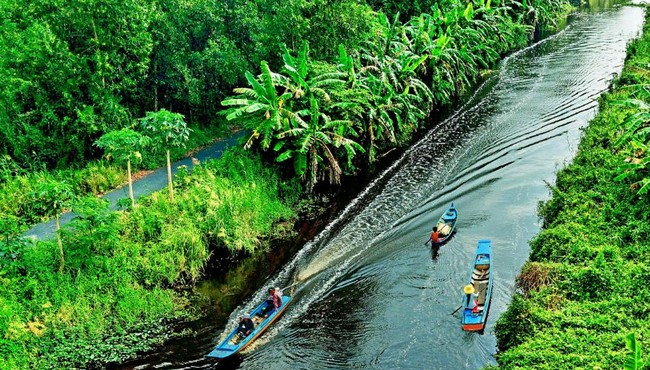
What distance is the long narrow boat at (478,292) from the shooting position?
17.7 m

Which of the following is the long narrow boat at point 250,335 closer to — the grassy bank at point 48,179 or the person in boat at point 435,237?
the person in boat at point 435,237

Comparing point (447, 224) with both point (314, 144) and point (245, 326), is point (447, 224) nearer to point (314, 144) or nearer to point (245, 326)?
point (314, 144)

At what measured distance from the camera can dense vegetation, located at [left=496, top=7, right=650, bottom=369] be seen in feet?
46.1

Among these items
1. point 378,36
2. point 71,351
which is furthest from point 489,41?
point 71,351

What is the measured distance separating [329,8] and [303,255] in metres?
14.3

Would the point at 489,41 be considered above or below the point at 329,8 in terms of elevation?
below

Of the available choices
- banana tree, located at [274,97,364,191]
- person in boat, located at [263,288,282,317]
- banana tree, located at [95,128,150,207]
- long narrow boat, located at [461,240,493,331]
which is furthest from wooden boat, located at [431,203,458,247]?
banana tree, located at [95,128,150,207]

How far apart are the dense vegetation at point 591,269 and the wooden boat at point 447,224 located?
11.5 ft

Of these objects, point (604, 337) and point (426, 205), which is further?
point (426, 205)

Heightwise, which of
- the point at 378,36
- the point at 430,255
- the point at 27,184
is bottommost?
the point at 430,255

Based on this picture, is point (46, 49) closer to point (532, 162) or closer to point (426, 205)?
point (426, 205)

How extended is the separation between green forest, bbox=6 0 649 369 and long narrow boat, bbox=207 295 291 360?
7.83 feet

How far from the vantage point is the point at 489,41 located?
45719 millimetres

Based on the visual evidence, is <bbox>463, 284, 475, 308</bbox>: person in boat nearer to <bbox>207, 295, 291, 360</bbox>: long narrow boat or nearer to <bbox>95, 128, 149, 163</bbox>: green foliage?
<bbox>207, 295, 291, 360</bbox>: long narrow boat
